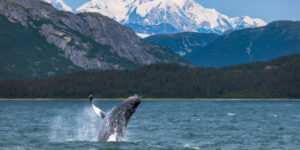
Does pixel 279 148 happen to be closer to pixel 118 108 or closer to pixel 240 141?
pixel 240 141

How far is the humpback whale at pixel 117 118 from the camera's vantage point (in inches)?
1236

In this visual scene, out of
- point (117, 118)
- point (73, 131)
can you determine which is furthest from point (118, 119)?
point (73, 131)

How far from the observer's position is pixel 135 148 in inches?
1748

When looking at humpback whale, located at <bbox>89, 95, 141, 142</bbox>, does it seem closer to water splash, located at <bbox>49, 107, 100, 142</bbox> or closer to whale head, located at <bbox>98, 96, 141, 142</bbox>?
whale head, located at <bbox>98, 96, 141, 142</bbox>

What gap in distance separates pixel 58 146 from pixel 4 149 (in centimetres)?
490

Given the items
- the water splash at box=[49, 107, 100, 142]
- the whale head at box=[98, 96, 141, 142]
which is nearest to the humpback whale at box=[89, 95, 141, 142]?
the whale head at box=[98, 96, 141, 142]

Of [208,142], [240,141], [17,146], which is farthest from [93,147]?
[240,141]

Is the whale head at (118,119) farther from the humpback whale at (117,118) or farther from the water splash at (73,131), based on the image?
the water splash at (73,131)

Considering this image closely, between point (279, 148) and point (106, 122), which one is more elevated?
point (106, 122)

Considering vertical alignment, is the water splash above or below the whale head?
below

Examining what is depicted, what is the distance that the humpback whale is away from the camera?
1236 inches

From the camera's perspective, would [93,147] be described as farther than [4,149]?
No

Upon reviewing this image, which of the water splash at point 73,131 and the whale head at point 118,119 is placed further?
the water splash at point 73,131

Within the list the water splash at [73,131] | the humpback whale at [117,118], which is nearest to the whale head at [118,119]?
the humpback whale at [117,118]
